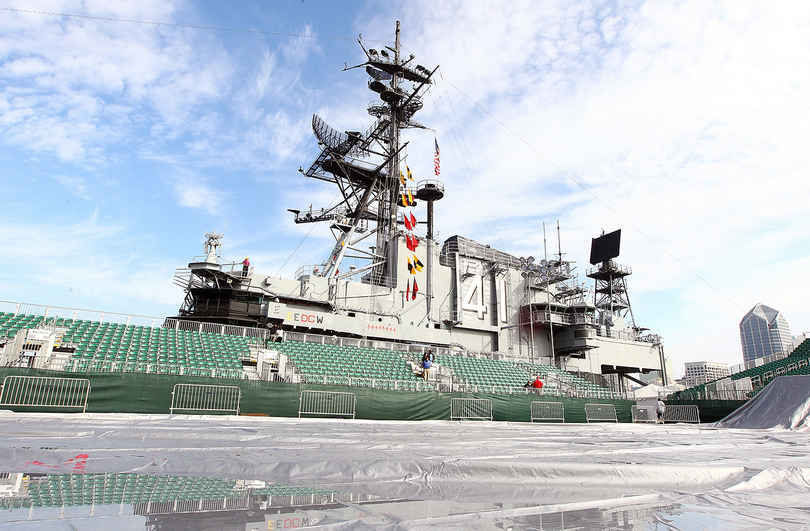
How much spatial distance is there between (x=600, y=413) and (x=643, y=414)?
423 cm

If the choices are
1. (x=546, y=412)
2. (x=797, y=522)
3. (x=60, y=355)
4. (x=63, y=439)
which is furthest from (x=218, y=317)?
(x=797, y=522)

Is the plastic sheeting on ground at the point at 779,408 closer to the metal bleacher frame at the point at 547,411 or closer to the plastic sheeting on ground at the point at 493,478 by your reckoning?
the metal bleacher frame at the point at 547,411

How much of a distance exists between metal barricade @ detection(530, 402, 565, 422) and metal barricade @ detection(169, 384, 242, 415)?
526 inches

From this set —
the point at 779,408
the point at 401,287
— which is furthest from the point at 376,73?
the point at 779,408

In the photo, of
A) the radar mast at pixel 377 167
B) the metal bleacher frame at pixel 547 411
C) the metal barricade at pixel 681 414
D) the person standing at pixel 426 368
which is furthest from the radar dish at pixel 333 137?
the metal barricade at pixel 681 414

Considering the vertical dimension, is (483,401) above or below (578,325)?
below

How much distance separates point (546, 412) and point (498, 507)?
20.7 meters

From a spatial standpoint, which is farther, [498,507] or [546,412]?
[546,412]

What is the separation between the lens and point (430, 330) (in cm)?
3136

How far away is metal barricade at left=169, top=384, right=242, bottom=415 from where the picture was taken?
15.9 meters

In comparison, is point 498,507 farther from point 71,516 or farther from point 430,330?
point 430,330

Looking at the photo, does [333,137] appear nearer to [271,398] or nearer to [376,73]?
[376,73]

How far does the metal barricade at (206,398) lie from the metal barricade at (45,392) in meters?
2.61

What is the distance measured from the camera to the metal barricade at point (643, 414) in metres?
25.6
